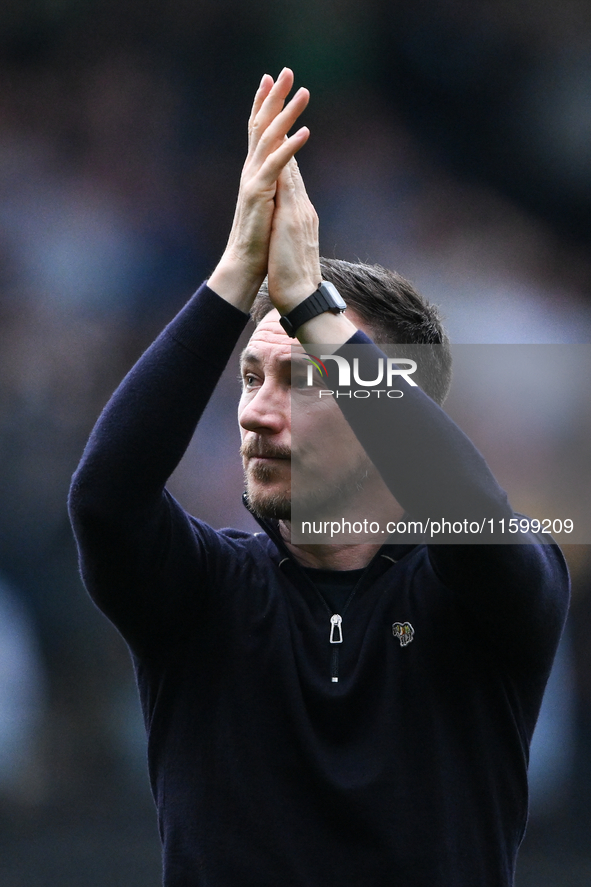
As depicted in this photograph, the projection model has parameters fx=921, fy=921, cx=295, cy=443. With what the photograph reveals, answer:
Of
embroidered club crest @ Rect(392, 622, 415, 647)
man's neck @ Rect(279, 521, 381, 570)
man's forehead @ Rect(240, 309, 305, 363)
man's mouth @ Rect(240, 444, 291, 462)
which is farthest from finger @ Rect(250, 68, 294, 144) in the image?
embroidered club crest @ Rect(392, 622, 415, 647)

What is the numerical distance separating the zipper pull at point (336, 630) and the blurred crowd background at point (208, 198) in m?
2.88

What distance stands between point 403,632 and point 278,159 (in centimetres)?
76

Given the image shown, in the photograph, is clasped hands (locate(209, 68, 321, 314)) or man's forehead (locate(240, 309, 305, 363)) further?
man's forehead (locate(240, 309, 305, 363))

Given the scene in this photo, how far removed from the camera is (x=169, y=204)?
512 cm

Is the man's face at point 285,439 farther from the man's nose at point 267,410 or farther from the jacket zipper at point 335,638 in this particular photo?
the jacket zipper at point 335,638

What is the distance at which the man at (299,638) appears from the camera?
1.32m

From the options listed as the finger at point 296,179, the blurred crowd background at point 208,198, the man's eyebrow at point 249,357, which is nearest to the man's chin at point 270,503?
the man's eyebrow at point 249,357

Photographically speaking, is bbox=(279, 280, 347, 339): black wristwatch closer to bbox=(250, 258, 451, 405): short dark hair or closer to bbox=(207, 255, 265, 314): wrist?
bbox=(207, 255, 265, 314): wrist

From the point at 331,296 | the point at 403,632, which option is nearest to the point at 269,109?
the point at 331,296

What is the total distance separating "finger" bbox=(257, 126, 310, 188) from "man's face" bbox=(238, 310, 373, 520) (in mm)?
313

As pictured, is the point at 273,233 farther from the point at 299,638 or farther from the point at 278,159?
the point at 299,638

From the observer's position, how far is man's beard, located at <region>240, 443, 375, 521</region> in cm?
154

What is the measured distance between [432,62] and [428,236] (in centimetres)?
116

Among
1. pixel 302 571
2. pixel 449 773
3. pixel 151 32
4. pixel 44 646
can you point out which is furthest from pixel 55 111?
pixel 449 773
